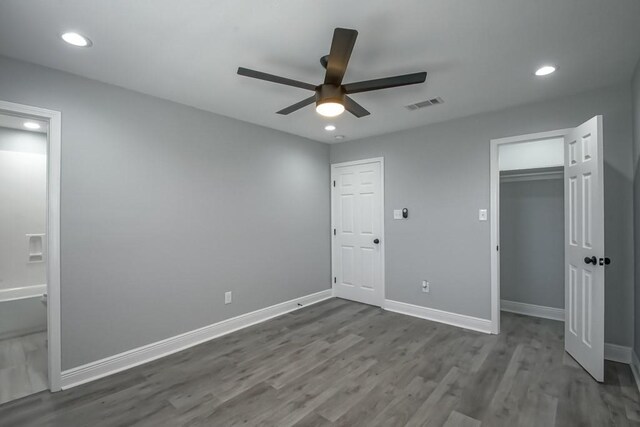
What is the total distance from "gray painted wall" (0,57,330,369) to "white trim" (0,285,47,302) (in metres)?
3.15

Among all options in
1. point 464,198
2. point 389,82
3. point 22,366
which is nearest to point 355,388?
point 389,82

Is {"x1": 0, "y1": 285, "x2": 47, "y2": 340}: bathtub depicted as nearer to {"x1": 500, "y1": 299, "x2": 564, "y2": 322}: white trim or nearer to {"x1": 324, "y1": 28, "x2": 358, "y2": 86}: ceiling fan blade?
{"x1": 324, "y1": 28, "x2": 358, "y2": 86}: ceiling fan blade

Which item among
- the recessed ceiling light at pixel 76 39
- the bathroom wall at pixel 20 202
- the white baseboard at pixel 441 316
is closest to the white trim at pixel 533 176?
the white baseboard at pixel 441 316

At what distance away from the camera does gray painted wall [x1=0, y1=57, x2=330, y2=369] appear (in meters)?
2.45

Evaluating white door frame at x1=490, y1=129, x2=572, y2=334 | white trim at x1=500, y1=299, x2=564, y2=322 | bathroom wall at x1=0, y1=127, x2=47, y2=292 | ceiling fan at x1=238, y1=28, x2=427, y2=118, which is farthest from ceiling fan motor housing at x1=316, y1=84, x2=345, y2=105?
bathroom wall at x1=0, y1=127, x2=47, y2=292

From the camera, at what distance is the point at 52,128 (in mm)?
2340

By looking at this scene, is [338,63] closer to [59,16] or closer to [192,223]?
[59,16]

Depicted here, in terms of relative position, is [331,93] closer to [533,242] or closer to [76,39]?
[76,39]

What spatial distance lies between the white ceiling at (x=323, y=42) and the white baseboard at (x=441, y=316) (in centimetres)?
253

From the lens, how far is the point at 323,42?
2031 mm

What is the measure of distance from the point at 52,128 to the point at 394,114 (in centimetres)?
325

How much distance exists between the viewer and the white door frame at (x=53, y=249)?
92.0 inches

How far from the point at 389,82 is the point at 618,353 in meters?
3.24

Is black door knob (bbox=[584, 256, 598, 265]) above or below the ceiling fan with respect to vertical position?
below
